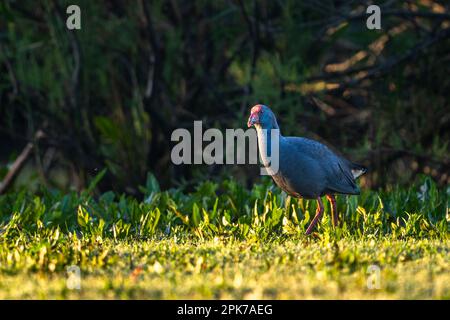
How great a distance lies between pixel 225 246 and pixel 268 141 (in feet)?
3.83

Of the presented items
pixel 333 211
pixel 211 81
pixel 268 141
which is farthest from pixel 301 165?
A: pixel 211 81

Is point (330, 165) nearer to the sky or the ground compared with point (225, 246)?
nearer to the sky

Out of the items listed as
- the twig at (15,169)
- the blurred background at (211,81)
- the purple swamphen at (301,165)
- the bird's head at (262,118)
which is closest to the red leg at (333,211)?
the purple swamphen at (301,165)

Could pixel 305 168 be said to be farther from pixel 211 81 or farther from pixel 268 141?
pixel 211 81

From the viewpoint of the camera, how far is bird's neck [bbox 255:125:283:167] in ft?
24.8

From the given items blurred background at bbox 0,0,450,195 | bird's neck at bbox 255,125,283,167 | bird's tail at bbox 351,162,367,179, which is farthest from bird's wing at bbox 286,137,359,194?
blurred background at bbox 0,0,450,195

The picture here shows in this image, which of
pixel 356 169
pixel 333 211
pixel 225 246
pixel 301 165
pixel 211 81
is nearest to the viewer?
pixel 225 246

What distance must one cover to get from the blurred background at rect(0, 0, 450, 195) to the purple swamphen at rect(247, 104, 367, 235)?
294cm

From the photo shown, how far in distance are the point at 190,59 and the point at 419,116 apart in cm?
341

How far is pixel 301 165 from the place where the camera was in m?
7.52

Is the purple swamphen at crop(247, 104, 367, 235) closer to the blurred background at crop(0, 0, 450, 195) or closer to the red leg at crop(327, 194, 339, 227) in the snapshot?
the red leg at crop(327, 194, 339, 227)

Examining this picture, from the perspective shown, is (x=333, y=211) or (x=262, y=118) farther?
(x=333, y=211)
